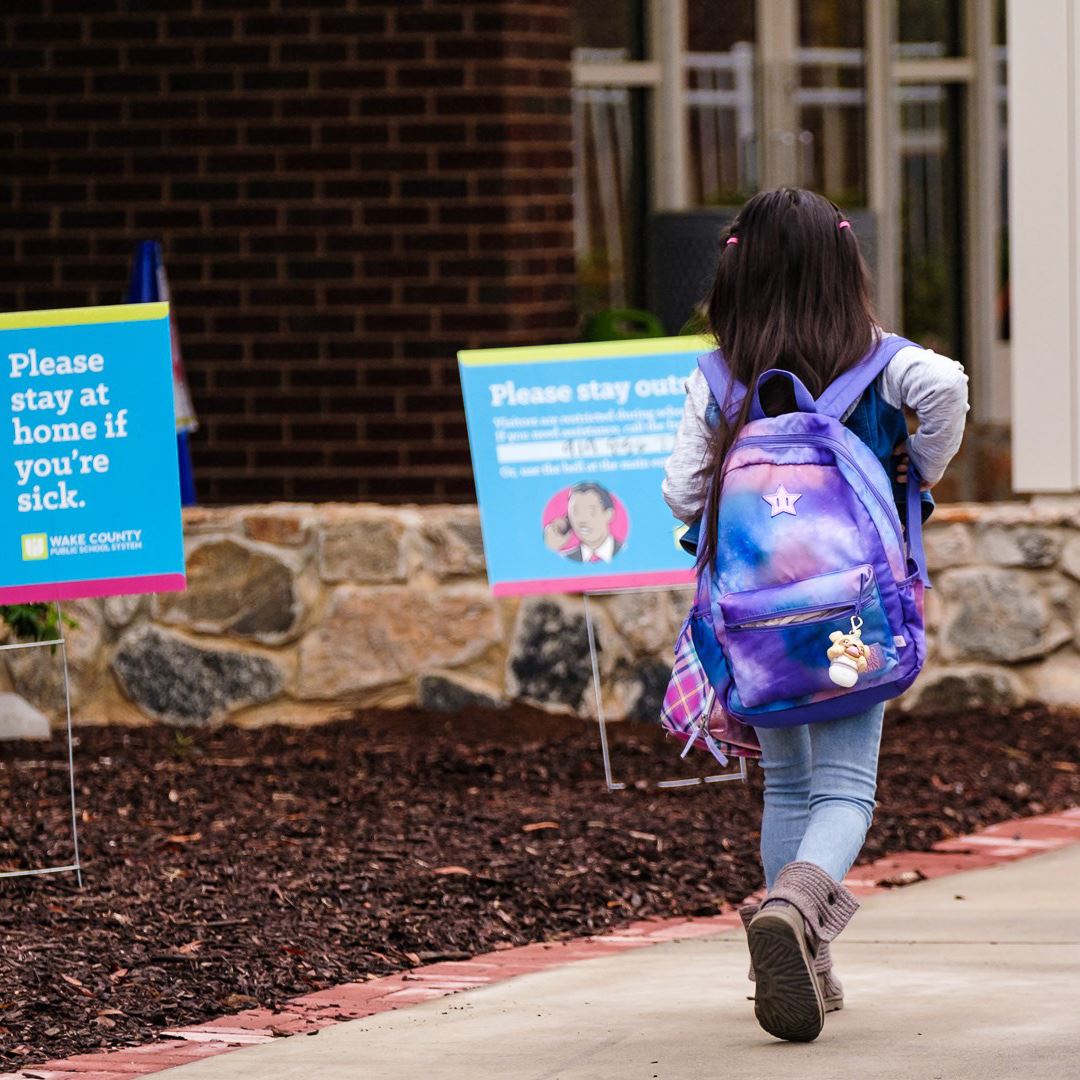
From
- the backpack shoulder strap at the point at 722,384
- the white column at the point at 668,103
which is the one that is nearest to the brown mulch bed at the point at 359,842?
the backpack shoulder strap at the point at 722,384

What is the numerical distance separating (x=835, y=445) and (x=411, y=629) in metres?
4.04

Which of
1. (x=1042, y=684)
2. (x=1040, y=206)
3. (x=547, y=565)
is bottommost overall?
(x=1042, y=684)

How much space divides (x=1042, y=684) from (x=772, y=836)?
382 centimetres

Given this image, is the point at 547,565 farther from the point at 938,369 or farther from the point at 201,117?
the point at 201,117

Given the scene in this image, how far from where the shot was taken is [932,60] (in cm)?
1160

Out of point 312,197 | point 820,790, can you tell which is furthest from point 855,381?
point 312,197

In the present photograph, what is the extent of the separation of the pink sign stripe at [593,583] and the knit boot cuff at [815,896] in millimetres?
2802

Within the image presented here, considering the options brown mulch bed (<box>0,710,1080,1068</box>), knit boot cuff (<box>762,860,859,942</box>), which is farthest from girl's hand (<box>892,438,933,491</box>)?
brown mulch bed (<box>0,710,1080,1068</box>)

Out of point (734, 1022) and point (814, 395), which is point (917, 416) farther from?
point (734, 1022)

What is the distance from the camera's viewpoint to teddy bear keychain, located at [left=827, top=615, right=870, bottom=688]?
3891 millimetres

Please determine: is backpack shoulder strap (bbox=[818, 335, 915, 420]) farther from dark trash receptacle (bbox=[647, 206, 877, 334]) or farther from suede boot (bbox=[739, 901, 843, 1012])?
dark trash receptacle (bbox=[647, 206, 877, 334])

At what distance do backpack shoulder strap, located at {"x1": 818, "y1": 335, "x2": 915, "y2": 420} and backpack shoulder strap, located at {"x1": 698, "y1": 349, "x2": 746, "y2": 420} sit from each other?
159mm

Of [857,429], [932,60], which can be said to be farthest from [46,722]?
[932,60]

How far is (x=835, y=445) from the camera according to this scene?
3965mm
